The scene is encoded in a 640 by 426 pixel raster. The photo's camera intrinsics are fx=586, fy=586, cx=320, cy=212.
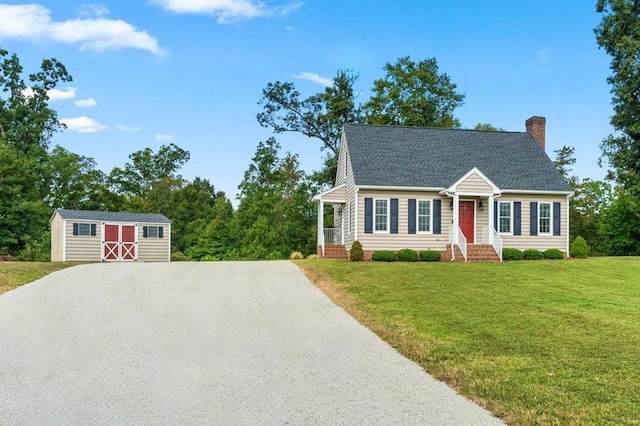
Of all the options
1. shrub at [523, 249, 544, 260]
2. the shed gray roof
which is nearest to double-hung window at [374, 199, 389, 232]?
shrub at [523, 249, 544, 260]

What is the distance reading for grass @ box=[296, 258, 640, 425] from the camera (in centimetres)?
598

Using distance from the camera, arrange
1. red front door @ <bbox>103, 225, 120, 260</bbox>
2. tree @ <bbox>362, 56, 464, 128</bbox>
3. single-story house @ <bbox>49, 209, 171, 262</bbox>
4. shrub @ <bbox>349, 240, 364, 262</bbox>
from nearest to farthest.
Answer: shrub @ <bbox>349, 240, 364, 262</bbox> → single-story house @ <bbox>49, 209, 171, 262</bbox> → red front door @ <bbox>103, 225, 120, 260</bbox> → tree @ <bbox>362, 56, 464, 128</bbox>

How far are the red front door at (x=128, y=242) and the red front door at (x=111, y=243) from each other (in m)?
0.29

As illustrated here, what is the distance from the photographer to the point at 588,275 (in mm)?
17766

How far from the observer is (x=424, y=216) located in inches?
949

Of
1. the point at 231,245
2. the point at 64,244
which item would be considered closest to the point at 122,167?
the point at 231,245

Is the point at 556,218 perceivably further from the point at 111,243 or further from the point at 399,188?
the point at 111,243

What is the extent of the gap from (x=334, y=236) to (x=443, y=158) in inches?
247

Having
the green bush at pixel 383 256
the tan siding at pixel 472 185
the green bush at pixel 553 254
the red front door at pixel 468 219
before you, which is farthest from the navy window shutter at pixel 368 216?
the green bush at pixel 553 254

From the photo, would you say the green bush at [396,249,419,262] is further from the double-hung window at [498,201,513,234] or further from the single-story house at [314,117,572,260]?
the double-hung window at [498,201,513,234]

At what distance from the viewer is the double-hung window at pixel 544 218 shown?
81.7 ft

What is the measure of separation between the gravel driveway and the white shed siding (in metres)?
9.79

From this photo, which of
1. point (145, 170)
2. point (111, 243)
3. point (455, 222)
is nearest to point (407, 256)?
point (455, 222)

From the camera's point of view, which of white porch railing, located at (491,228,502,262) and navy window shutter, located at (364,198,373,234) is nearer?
white porch railing, located at (491,228,502,262)
